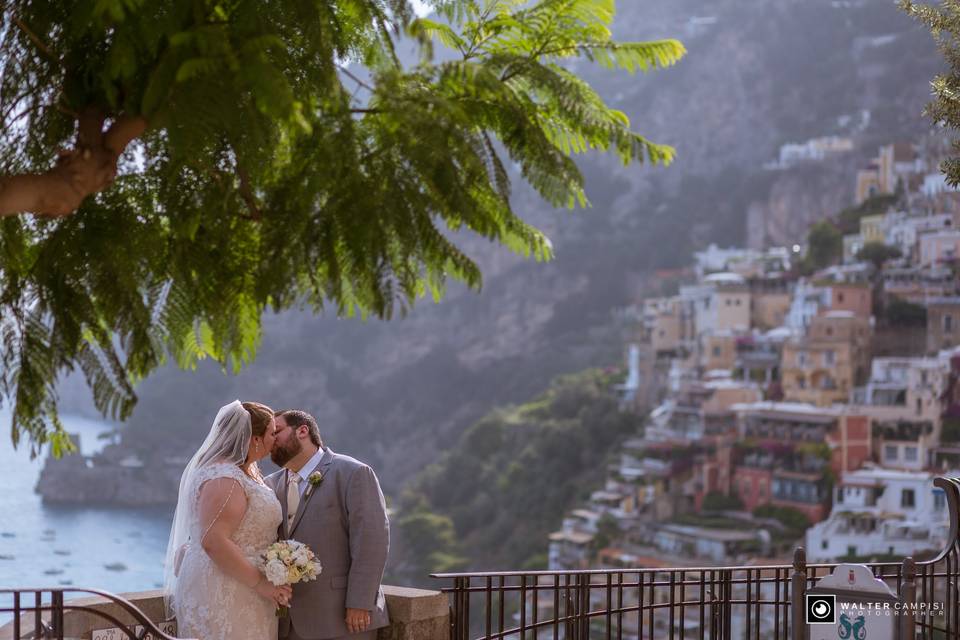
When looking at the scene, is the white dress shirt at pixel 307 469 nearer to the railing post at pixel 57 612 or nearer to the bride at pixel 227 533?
the bride at pixel 227 533

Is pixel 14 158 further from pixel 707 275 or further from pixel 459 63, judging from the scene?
pixel 707 275

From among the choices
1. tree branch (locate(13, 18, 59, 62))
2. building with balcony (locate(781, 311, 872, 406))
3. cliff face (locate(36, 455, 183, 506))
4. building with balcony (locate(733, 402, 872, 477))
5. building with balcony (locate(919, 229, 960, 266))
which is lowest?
cliff face (locate(36, 455, 183, 506))

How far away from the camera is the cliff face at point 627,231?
2773 inches

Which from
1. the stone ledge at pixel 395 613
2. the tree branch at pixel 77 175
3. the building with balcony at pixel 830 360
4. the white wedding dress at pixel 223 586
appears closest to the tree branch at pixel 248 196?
the tree branch at pixel 77 175

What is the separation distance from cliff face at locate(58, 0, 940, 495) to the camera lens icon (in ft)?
210

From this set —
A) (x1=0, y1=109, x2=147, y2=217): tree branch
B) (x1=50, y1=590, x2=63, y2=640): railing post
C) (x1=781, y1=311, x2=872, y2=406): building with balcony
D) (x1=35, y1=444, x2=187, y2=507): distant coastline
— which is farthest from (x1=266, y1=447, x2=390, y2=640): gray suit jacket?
(x1=35, y1=444, x2=187, y2=507): distant coastline

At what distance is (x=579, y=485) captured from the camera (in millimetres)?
55438

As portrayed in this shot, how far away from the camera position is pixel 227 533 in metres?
3.15

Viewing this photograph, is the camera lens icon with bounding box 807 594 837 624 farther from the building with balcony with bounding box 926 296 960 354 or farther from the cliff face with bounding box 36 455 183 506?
the cliff face with bounding box 36 455 183 506

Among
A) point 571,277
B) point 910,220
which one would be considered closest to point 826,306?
point 910,220

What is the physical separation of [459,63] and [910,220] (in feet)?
182

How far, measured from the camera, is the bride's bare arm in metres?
3.12

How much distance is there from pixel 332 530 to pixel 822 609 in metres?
1.65

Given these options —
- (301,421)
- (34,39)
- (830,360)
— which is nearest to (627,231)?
(830,360)
